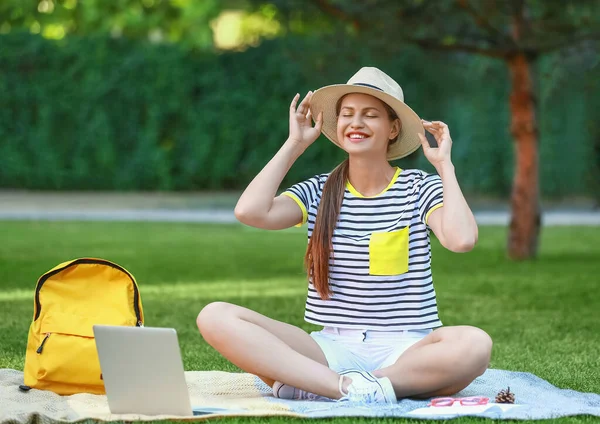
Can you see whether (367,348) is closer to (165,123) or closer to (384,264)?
(384,264)

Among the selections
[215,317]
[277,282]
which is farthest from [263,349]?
[277,282]

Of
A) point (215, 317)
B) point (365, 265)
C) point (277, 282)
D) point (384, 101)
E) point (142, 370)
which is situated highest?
point (384, 101)

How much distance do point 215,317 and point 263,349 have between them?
0.71 feet

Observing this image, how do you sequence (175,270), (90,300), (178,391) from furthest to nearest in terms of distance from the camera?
1. (175,270)
2. (90,300)
3. (178,391)

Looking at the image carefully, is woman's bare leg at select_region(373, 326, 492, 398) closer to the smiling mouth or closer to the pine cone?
the pine cone

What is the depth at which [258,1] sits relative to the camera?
1099cm

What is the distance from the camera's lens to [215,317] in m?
4.01

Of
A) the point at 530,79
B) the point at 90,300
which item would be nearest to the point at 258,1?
A: the point at 530,79

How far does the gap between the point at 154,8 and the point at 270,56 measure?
667 centimetres

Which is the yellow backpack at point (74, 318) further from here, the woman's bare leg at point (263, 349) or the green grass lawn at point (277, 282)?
the green grass lawn at point (277, 282)

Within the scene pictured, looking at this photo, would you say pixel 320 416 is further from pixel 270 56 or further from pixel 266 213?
pixel 270 56

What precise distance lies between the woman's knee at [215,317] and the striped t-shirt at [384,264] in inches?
14.7

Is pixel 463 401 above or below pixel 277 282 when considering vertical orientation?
above

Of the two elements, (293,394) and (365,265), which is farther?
(365,265)
